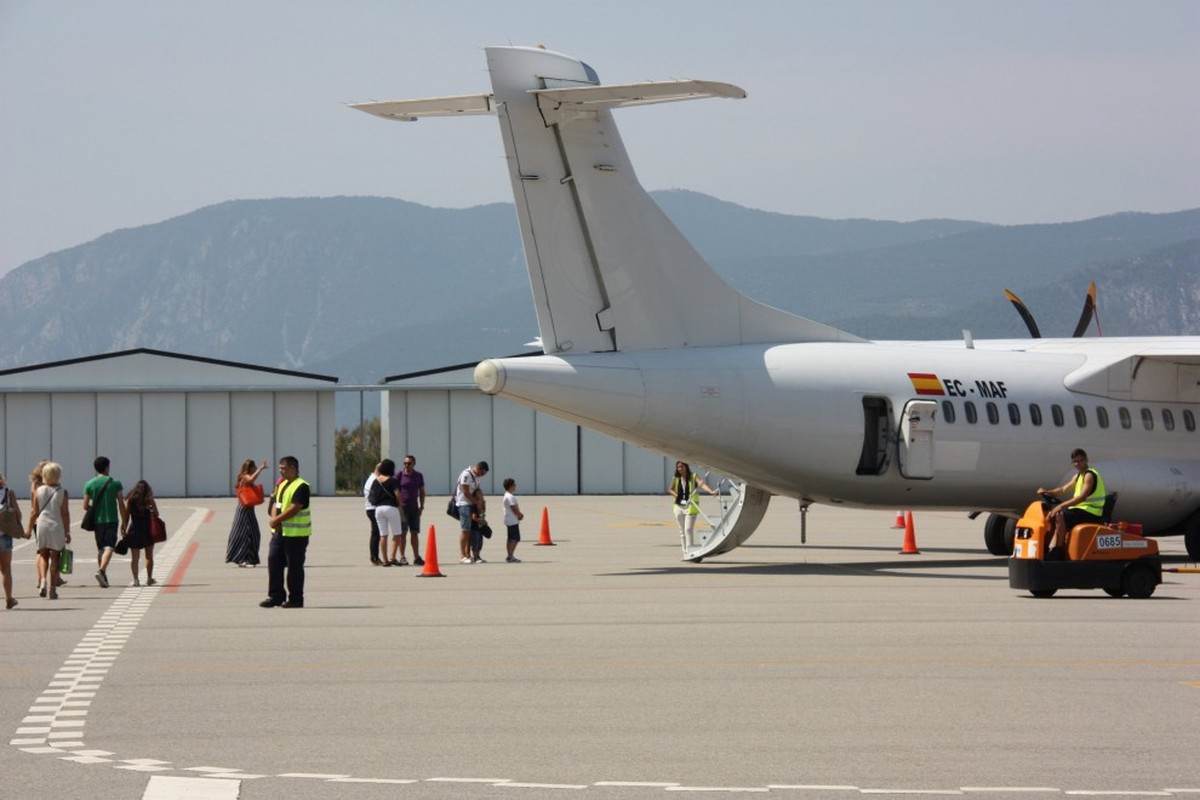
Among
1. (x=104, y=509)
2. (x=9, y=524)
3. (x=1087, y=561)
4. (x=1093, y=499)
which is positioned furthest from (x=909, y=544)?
(x=9, y=524)

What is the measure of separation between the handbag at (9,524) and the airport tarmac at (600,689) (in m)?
1.00

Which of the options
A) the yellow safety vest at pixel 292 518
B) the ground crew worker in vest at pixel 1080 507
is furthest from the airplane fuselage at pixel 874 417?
the ground crew worker in vest at pixel 1080 507

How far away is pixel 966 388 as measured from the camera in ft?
89.7

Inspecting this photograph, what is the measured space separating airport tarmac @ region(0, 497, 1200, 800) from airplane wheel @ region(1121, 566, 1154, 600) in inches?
9.7

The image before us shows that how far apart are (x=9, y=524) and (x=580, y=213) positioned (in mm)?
9002

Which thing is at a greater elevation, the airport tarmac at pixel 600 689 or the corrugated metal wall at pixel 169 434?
the corrugated metal wall at pixel 169 434

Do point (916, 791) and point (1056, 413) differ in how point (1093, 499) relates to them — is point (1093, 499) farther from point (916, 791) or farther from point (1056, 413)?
point (916, 791)

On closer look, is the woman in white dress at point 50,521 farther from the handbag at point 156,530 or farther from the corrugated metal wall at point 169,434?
the corrugated metal wall at point 169,434

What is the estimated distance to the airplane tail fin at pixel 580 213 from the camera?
24234 mm

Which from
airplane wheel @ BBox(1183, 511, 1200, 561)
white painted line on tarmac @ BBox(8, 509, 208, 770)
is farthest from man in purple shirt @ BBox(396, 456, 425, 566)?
airplane wheel @ BBox(1183, 511, 1200, 561)

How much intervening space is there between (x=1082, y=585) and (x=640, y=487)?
152ft

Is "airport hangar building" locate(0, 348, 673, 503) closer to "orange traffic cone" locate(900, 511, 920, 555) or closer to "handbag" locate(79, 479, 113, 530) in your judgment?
"orange traffic cone" locate(900, 511, 920, 555)

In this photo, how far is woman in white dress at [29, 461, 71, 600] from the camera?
71.1 ft

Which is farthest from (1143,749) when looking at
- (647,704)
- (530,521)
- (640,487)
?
(640,487)
